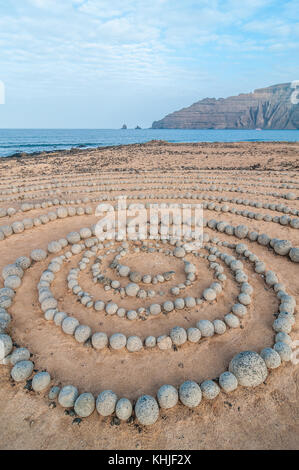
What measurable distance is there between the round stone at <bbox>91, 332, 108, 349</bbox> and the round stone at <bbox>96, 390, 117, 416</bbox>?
2.83ft

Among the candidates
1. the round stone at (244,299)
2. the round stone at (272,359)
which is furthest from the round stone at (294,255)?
the round stone at (272,359)

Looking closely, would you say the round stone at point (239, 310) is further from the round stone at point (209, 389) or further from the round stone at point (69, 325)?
the round stone at point (69, 325)

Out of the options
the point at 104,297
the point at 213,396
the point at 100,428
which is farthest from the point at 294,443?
the point at 104,297

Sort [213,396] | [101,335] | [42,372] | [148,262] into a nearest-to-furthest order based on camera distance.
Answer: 1. [213,396]
2. [42,372]
3. [101,335]
4. [148,262]

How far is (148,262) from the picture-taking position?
608 centimetres

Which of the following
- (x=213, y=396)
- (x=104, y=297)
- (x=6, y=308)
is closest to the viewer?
(x=213, y=396)

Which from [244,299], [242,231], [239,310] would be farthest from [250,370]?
[242,231]

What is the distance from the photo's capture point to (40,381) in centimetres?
317

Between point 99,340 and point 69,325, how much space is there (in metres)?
0.61

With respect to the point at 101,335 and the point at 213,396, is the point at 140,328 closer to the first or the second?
the point at 101,335

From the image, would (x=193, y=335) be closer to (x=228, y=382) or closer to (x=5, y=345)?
(x=228, y=382)

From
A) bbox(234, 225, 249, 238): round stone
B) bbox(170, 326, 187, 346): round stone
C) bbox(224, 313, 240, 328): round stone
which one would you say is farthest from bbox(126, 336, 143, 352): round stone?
bbox(234, 225, 249, 238): round stone

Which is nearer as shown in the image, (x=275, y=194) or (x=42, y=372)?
(x=42, y=372)

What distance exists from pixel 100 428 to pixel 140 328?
1595 millimetres
